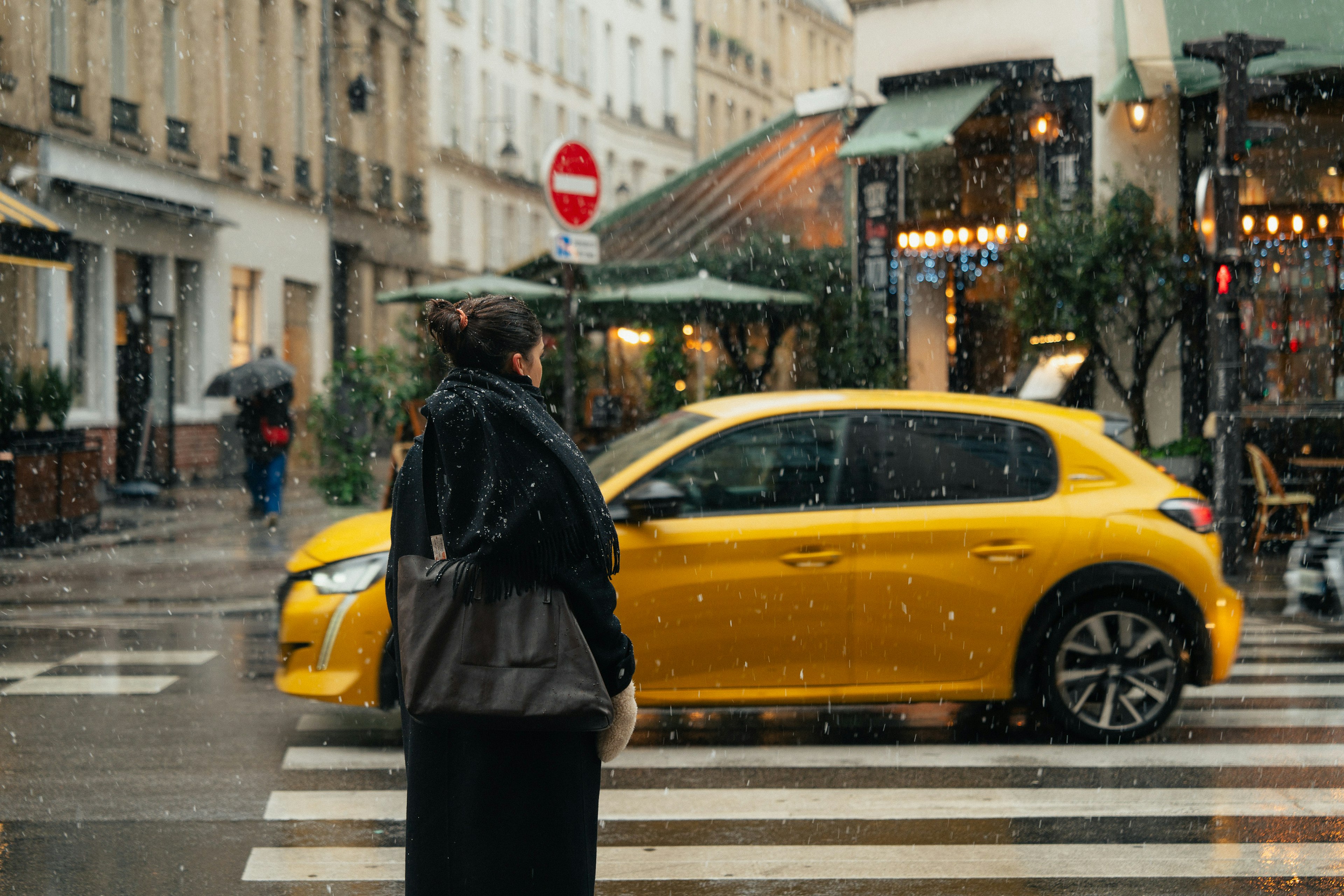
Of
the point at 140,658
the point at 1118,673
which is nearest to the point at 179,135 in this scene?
the point at 140,658

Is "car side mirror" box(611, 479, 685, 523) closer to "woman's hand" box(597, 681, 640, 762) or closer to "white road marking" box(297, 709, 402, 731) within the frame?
"white road marking" box(297, 709, 402, 731)

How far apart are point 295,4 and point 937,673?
28.3m

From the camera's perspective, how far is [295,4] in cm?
3148

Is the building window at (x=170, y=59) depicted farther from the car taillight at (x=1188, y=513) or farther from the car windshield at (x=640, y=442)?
the car taillight at (x=1188, y=513)

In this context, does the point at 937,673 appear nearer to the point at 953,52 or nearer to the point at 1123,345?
→ the point at 1123,345

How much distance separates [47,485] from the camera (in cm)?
1559

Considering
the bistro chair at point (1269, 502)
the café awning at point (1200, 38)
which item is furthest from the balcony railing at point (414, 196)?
the bistro chair at point (1269, 502)

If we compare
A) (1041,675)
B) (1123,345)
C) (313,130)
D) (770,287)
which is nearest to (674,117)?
(313,130)

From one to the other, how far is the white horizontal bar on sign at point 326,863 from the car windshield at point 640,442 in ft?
6.72

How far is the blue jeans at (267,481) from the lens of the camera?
677 inches

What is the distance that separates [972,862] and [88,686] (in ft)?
17.2

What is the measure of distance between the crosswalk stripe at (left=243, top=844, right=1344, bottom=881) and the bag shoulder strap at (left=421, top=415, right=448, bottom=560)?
6.56ft

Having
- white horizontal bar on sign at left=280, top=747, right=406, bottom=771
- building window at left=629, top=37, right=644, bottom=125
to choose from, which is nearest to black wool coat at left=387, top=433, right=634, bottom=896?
white horizontal bar on sign at left=280, top=747, right=406, bottom=771

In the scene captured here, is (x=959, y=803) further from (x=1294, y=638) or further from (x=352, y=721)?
(x=1294, y=638)
